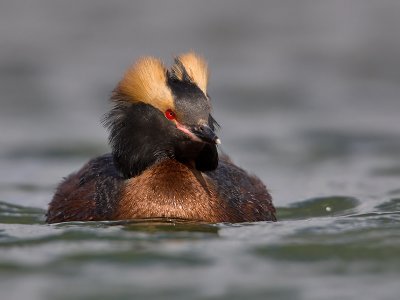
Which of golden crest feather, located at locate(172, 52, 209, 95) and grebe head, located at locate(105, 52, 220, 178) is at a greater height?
golden crest feather, located at locate(172, 52, 209, 95)

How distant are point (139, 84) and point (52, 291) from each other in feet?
11.2

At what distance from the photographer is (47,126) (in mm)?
23922

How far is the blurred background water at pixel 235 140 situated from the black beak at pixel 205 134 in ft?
3.58

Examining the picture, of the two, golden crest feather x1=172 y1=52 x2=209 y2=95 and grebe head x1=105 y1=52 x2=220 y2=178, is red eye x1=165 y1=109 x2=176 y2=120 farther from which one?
golden crest feather x1=172 y1=52 x2=209 y2=95

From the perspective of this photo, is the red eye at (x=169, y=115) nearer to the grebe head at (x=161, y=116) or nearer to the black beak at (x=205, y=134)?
the grebe head at (x=161, y=116)

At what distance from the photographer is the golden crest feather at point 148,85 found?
13.1m

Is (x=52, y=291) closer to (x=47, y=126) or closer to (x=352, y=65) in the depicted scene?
(x=47, y=126)

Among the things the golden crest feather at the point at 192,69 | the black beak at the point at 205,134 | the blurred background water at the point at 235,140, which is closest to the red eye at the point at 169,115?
the black beak at the point at 205,134

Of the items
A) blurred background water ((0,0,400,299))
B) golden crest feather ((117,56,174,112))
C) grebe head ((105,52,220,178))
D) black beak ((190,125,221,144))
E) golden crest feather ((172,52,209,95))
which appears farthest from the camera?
golden crest feather ((172,52,209,95))

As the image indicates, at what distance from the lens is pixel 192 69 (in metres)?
13.5

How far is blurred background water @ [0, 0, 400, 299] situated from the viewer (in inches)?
445

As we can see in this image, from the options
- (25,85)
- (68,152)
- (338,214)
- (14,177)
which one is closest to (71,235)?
(338,214)

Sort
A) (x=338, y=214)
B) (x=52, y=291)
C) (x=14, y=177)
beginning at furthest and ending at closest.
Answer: (x=14, y=177)
(x=338, y=214)
(x=52, y=291)

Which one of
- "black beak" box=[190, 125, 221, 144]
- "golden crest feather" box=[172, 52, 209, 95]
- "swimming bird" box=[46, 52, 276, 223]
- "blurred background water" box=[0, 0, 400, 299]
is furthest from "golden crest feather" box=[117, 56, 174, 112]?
"blurred background water" box=[0, 0, 400, 299]
